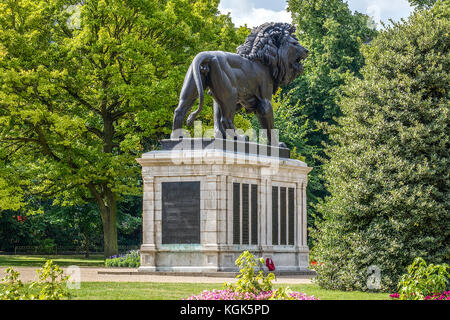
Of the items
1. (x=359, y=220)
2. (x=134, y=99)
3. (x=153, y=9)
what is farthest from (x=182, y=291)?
(x=153, y=9)

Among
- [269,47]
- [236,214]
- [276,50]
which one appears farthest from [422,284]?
[276,50]

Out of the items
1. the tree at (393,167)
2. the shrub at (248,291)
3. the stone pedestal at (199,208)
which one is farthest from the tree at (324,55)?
the shrub at (248,291)

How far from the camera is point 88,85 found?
105ft

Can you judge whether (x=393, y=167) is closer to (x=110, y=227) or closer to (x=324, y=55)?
(x=110, y=227)

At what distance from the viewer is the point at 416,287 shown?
1177cm

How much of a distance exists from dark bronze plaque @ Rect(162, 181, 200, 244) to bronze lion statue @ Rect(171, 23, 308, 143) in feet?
4.86

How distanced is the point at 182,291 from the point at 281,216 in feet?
Result: 26.8

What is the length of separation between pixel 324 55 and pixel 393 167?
32547 mm

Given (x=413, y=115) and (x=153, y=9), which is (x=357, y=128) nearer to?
(x=413, y=115)

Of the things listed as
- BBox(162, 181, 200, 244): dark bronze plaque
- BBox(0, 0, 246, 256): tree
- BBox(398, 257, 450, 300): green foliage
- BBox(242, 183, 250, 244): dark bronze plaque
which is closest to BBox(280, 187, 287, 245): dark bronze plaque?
BBox(242, 183, 250, 244): dark bronze plaque

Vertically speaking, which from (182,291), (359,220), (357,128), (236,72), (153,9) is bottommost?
(182,291)

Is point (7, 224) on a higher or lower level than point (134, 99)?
lower

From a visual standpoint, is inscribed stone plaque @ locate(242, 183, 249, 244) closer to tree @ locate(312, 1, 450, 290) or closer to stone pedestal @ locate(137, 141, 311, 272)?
stone pedestal @ locate(137, 141, 311, 272)

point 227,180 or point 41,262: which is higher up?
point 227,180
